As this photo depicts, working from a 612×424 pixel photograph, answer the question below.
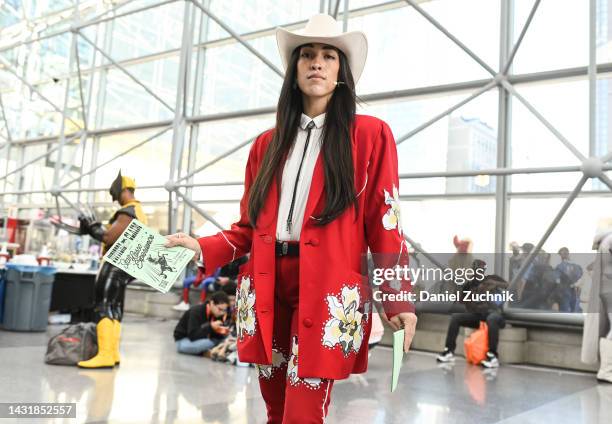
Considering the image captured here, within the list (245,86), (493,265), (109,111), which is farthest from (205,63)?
(493,265)

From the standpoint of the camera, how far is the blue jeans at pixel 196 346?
586cm

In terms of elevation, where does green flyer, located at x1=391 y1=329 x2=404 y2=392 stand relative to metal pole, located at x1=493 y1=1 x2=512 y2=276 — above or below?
below

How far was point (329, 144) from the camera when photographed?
5.38 feet

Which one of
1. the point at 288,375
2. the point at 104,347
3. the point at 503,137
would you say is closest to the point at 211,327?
the point at 104,347

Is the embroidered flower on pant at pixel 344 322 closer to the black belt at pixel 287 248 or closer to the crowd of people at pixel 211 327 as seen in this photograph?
the black belt at pixel 287 248

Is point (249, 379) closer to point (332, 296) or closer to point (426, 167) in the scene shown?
point (332, 296)

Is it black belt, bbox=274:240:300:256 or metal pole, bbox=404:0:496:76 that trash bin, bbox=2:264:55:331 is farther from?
black belt, bbox=274:240:300:256

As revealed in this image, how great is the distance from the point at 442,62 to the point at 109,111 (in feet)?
24.8

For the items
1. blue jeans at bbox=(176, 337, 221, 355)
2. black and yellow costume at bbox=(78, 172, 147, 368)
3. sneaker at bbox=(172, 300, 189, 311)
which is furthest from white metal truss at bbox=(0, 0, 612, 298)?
black and yellow costume at bbox=(78, 172, 147, 368)

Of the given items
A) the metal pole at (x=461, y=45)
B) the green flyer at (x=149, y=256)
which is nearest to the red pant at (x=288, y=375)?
the green flyer at (x=149, y=256)

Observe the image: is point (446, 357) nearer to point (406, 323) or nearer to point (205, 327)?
point (205, 327)

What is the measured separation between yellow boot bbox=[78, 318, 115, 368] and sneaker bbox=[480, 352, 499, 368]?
144 inches

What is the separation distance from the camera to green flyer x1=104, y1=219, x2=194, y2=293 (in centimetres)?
166

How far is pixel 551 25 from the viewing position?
26.4 feet
